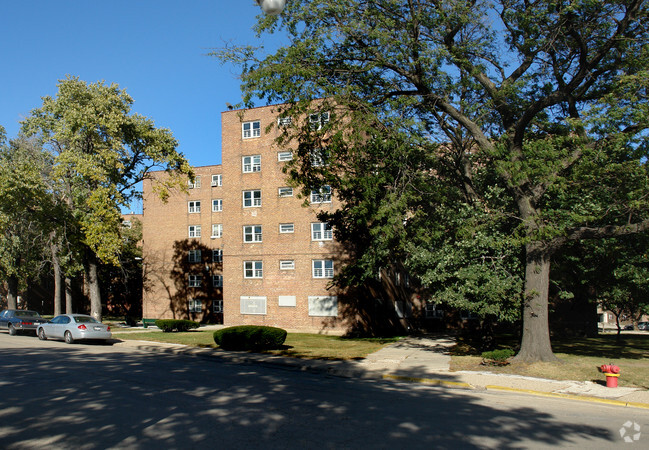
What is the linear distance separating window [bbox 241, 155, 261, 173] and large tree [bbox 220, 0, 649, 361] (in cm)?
1786

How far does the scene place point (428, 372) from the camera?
50.0ft

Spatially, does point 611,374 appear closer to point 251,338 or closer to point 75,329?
point 251,338

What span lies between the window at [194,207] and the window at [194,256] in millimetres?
3999

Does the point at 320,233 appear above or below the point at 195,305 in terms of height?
above

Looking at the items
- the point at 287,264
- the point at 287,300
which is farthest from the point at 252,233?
the point at 287,300

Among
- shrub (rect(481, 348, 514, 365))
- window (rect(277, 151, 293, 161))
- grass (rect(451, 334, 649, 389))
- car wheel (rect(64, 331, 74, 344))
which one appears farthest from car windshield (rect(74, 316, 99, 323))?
shrub (rect(481, 348, 514, 365))

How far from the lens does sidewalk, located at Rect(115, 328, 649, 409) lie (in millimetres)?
12023

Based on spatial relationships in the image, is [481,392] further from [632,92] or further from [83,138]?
[83,138]

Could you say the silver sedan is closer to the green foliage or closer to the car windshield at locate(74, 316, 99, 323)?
the car windshield at locate(74, 316, 99, 323)

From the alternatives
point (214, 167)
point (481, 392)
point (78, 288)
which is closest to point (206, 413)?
point (481, 392)

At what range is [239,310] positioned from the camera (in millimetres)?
36062

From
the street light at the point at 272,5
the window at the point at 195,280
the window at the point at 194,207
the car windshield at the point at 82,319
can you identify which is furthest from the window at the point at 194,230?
the street light at the point at 272,5

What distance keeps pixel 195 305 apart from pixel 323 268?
19.0 meters

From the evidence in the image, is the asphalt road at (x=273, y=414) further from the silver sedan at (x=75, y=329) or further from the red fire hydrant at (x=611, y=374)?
the silver sedan at (x=75, y=329)
